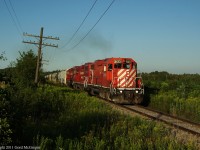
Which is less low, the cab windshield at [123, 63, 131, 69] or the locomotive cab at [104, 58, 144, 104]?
the cab windshield at [123, 63, 131, 69]

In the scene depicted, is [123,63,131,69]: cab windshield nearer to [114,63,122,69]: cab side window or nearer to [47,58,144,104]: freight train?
[47,58,144,104]: freight train

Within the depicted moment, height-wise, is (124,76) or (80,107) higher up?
(124,76)

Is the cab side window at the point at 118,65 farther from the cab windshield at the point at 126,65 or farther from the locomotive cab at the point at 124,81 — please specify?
the cab windshield at the point at 126,65

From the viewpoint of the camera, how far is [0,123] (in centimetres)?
603

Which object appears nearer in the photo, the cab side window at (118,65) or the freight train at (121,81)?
the freight train at (121,81)

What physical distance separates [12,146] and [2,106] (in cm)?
99

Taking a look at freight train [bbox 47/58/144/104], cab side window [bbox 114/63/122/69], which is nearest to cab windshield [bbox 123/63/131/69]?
freight train [bbox 47/58/144/104]

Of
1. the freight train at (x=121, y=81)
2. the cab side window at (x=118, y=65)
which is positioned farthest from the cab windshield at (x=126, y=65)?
the cab side window at (x=118, y=65)

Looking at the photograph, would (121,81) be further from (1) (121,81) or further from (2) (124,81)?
(2) (124,81)

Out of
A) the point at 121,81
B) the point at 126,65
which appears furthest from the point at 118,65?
the point at 121,81

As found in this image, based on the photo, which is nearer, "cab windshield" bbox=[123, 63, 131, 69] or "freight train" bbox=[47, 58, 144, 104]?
"freight train" bbox=[47, 58, 144, 104]

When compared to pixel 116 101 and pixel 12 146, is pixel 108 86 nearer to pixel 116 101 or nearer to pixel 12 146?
pixel 116 101

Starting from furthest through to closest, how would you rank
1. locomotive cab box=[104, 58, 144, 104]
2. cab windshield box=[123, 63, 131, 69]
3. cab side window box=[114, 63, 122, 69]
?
cab windshield box=[123, 63, 131, 69], cab side window box=[114, 63, 122, 69], locomotive cab box=[104, 58, 144, 104]

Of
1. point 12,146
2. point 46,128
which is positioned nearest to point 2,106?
point 12,146
